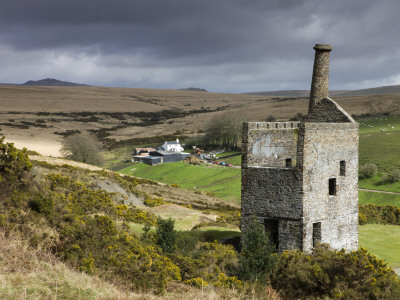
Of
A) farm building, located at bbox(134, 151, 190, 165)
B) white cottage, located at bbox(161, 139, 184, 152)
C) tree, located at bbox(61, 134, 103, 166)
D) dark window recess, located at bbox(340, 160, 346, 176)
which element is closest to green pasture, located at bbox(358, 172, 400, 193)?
dark window recess, located at bbox(340, 160, 346, 176)

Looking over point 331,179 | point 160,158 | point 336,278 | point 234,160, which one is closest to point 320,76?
point 331,179

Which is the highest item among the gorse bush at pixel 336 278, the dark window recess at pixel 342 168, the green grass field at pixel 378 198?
the dark window recess at pixel 342 168

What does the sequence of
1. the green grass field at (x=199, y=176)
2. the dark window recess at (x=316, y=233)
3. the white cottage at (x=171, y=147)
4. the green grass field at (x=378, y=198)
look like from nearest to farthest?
the dark window recess at (x=316, y=233), the green grass field at (x=378, y=198), the green grass field at (x=199, y=176), the white cottage at (x=171, y=147)

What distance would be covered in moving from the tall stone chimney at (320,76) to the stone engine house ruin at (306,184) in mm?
879

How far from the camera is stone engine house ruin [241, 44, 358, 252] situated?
18.2m

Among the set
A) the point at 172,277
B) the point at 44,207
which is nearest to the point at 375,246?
the point at 172,277

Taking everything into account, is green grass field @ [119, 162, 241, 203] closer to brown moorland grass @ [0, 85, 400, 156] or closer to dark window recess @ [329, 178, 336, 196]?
brown moorland grass @ [0, 85, 400, 156]

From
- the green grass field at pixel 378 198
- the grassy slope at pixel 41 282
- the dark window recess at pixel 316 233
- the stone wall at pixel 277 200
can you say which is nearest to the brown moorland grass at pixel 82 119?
the green grass field at pixel 378 198

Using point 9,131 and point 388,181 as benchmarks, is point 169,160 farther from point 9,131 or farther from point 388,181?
point 388,181

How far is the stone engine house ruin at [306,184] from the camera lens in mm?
18188

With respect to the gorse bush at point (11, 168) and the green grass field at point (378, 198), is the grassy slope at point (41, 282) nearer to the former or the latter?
the gorse bush at point (11, 168)

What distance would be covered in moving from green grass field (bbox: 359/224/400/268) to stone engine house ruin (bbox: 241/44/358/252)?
245 cm

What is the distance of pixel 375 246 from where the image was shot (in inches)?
938

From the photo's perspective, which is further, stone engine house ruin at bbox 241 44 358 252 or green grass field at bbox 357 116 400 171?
green grass field at bbox 357 116 400 171
